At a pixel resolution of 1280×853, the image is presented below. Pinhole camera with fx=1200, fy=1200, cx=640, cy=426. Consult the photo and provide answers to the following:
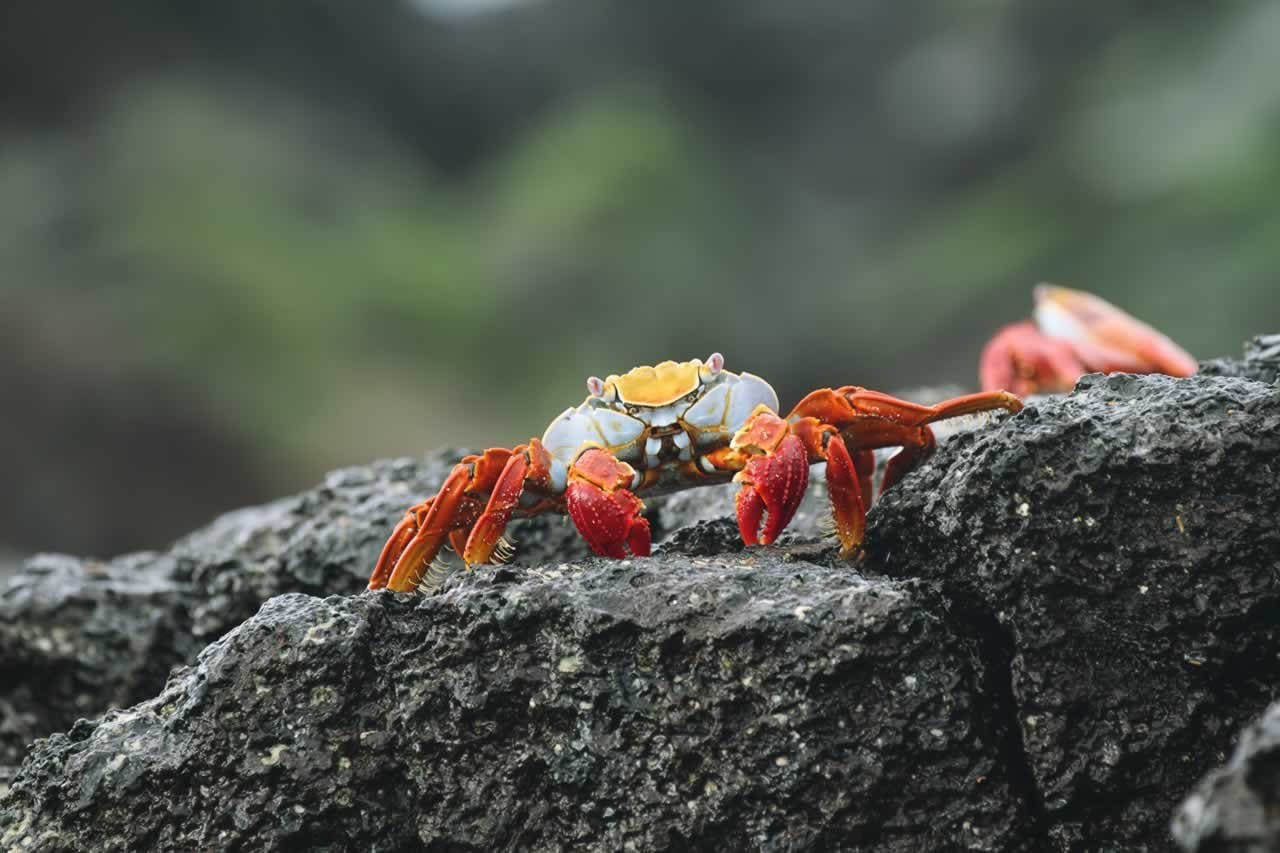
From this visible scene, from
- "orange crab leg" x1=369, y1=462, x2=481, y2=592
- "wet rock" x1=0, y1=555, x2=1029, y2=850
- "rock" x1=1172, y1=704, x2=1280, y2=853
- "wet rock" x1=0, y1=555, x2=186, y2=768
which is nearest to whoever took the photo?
"rock" x1=1172, y1=704, x2=1280, y2=853

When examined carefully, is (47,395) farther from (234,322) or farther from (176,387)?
(234,322)

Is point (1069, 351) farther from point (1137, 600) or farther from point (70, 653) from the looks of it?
point (70, 653)

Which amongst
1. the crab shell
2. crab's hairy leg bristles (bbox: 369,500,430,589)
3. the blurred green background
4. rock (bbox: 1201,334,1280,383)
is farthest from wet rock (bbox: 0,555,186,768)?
the blurred green background

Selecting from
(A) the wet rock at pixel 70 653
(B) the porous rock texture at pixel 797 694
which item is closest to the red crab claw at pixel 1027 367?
(B) the porous rock texture at pixel 797 694

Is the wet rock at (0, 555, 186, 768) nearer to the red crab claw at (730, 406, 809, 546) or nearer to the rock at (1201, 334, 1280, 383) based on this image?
the red crab claw at (730, 406, 809, 546)

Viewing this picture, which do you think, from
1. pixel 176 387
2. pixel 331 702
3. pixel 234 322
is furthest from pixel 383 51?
pixel 331 702

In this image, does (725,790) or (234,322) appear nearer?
(725,790)
